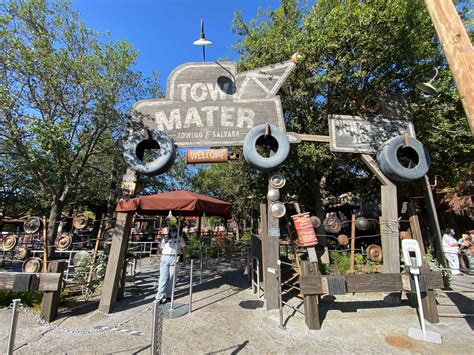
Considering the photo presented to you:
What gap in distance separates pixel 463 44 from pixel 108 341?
613cm

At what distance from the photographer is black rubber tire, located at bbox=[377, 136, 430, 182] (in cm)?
548

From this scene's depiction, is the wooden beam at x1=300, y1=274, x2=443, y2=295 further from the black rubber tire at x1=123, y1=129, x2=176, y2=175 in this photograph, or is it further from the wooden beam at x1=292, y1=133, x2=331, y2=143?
the black rubber tire at x1=123, y1=129, x2=176, y2=175

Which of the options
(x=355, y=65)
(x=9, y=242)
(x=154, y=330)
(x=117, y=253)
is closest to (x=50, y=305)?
(x=117, y=253)

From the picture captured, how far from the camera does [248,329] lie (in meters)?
4.34

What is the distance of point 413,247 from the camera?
4.33 metres

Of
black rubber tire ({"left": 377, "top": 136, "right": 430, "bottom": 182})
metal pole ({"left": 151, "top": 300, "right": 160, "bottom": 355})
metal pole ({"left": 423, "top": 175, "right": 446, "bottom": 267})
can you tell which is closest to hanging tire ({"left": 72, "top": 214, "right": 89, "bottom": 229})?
metal pole ({"left": 151, "top": 300, "right": 160, "bottom": 355})

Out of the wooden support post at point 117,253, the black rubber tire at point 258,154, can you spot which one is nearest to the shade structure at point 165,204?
the wooden support post at point 117,253

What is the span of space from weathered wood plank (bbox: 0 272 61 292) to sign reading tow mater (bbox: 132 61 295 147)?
333 centimetres

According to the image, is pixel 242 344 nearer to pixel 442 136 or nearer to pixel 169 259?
pixel 169 259

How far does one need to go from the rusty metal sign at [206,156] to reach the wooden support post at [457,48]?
12.8 feet

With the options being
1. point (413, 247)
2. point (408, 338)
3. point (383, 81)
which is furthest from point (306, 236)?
point (383, 81)

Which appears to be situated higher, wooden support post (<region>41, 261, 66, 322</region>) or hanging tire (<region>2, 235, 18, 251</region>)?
hanging tire (<region>2, 235, 18, 251</region>)

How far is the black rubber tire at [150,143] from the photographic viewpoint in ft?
18.1

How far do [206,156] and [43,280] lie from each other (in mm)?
3629
